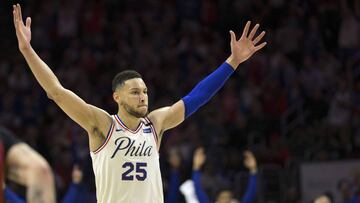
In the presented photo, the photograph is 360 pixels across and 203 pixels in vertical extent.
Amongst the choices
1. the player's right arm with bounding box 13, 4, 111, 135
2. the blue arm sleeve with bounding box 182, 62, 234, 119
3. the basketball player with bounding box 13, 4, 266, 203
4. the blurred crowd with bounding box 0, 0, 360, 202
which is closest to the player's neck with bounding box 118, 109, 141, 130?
the basketball player with bounding box 13, 4, 266, 203

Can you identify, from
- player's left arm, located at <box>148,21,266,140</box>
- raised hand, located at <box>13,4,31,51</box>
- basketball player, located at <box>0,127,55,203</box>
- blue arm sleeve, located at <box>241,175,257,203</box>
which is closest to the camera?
basketball player, located at <box>0,127,55,203</box>

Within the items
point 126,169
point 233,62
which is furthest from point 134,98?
point 233,62

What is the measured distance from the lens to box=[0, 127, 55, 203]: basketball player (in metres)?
3.48

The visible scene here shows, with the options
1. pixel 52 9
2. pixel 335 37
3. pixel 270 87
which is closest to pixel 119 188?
pixel 270 87

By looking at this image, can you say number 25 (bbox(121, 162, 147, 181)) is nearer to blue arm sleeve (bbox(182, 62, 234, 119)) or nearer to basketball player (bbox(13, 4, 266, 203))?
basketball player (bbox(13, 4, 266, 203))

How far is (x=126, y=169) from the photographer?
6.26 meters

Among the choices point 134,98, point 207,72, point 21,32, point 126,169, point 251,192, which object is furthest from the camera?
point 207,72

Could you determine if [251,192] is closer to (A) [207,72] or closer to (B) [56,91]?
(B) [56,91]

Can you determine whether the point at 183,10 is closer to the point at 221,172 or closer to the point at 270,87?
the point at 270,87

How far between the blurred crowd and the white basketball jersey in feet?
23.0

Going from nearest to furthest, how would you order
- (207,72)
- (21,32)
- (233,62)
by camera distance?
(21,32)
(233,62)
(207,72)

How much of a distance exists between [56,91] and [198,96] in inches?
51.1

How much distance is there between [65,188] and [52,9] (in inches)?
229

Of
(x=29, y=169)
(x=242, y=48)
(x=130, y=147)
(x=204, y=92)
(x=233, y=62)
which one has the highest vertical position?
(x=242, y=48)
